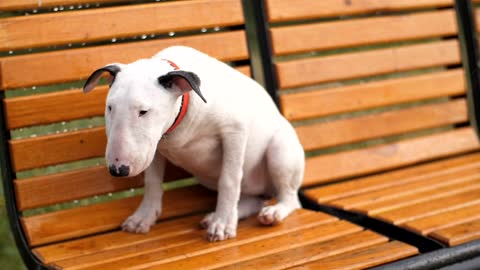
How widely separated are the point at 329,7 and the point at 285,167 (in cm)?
83

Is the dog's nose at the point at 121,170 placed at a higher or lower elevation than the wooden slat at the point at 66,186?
higher

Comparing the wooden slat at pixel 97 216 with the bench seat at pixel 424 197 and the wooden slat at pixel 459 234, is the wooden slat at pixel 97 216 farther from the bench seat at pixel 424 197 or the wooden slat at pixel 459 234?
the wooden slat at pixel 459 234

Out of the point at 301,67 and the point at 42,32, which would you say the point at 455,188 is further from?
the point at 42,32

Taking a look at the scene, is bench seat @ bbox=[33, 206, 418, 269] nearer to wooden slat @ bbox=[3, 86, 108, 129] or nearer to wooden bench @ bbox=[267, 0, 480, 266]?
wooden bench @ bbox=[267, 0, 480, 266]

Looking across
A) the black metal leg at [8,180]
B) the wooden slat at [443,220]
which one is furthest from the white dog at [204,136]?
the wooden slat at [443,220]

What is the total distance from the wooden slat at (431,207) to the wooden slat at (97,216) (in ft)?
2.29

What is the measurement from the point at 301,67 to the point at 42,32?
107 centimetres

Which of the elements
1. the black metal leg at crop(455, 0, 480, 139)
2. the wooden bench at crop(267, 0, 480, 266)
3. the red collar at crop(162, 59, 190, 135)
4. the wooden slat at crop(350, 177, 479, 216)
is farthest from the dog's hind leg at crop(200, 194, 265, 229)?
the black metal leg at crop(455, 0, 480, 139)

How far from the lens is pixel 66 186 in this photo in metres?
2.71

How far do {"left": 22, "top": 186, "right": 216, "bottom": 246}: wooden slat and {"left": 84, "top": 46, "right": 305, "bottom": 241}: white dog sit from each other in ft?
0.27

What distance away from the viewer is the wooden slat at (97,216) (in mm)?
2650

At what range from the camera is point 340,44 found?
3303mm

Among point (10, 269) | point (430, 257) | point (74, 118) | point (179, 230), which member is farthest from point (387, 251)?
point (10, 269)

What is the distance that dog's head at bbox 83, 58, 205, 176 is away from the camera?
7.20 ft
